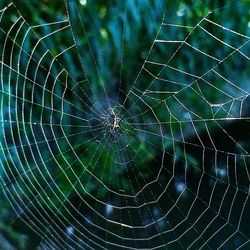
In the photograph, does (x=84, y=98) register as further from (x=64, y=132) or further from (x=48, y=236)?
(x=48, y=236)

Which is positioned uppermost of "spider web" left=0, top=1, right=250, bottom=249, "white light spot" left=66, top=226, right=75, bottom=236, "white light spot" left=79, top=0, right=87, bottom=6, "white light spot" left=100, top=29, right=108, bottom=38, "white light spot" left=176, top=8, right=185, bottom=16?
"white light spot" left=176, top=8, right=185, bottom=16

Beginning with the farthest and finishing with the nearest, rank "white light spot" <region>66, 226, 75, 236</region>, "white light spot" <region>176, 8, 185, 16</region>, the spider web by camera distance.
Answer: "white light spot" <region>66, 226, 75, 236</region> → the spider web → "white light spot" <region>176, 8, 185, 16</region>

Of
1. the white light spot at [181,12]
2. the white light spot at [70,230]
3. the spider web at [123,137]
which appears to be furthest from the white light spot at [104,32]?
the white light spot at [70,230]

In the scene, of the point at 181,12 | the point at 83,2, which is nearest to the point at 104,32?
the point at 83,2

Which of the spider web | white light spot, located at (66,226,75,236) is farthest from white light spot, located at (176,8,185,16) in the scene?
white light spot, located at (66,226,75,236)

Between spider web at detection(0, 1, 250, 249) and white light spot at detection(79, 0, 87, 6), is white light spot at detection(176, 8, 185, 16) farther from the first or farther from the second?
white light spot at detection(79, 0, 87, 6)

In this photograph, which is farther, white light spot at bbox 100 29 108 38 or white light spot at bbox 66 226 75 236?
white light spot at bbox 66 226 75 236

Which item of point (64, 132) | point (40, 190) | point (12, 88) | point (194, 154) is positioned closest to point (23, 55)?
point (12, 88)

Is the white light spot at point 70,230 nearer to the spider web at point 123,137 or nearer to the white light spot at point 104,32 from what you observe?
the spider web at point 123,137
